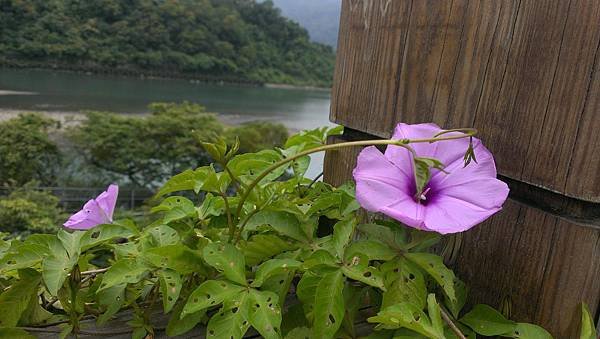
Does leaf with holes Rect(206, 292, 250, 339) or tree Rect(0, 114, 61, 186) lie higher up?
leaf with holes Rect(206, 292, 250, 339)

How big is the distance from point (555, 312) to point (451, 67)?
1.40 ft

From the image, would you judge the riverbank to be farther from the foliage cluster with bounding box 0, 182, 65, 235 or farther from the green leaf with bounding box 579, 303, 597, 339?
the green leaf with bounding box 579, 303, 597, 339

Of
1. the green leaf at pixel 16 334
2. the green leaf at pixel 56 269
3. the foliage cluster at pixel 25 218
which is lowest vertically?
the foliage cluster at pixel 25 218

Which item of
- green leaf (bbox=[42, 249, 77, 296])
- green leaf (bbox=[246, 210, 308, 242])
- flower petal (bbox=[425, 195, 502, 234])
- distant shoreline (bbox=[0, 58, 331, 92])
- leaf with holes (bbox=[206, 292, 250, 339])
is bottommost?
distant shoreline (bbox=[0, 58, 331, 92])

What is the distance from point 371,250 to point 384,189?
0.09 metres

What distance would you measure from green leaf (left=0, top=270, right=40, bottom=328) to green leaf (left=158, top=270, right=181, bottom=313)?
7.8 inches

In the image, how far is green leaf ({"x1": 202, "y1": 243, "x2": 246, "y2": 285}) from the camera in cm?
70

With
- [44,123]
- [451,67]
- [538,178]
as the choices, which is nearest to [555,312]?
[538,178]

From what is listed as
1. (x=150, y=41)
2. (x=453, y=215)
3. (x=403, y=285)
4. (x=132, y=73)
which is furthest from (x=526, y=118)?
(x=132, y=73)

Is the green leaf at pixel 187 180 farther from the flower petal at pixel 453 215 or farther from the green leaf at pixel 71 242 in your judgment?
the flower petal at pixel 453 215

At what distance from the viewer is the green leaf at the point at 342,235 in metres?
0.72

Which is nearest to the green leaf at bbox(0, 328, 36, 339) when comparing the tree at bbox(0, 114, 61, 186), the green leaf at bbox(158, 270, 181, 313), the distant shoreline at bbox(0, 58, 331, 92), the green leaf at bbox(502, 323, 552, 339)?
the green leaf at bbox(158, 270, 181, 313)

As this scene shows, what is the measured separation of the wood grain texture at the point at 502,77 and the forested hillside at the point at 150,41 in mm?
47577

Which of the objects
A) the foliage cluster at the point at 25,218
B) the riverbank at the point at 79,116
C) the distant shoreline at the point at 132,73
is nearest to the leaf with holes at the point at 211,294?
the foliage cluster at the point at 25,218
